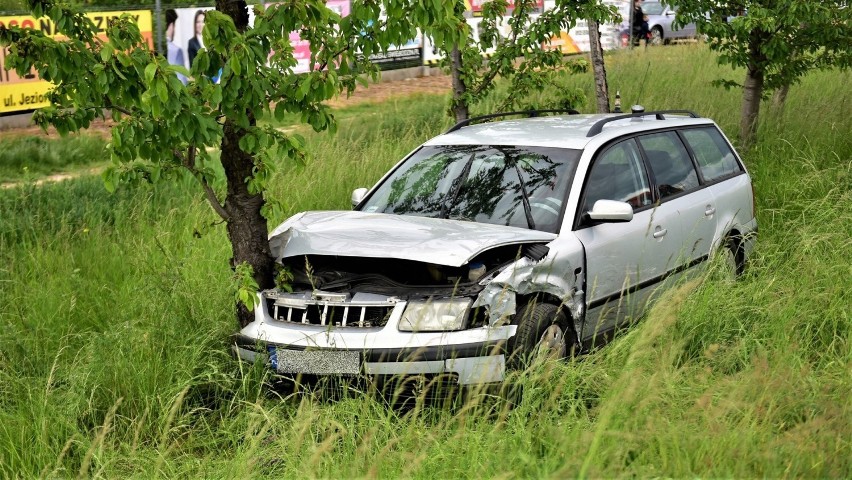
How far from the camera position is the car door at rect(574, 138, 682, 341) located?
5.59 metres

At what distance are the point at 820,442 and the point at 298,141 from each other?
2971 mm

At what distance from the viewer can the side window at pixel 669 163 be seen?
649 centimetres

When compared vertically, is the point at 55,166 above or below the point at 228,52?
below

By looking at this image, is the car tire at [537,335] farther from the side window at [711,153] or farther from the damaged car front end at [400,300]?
the side window at [711,153]

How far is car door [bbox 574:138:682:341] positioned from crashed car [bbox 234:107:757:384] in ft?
0.04

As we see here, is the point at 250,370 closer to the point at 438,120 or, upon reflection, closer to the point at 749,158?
the point at 749,158

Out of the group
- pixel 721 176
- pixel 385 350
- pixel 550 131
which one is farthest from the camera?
pixel 721 176

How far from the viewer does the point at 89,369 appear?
16.9ft

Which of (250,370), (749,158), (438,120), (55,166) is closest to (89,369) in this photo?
(250,370)

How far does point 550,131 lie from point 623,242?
953 mm

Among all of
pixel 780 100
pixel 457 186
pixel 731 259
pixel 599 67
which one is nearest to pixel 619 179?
pixel 457 186

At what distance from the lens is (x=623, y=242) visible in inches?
230

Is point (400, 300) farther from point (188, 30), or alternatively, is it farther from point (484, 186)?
point (188, 30)

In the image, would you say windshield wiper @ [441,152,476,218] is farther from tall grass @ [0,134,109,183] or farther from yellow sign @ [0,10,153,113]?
yellow sign @ [0,10,153,113]
